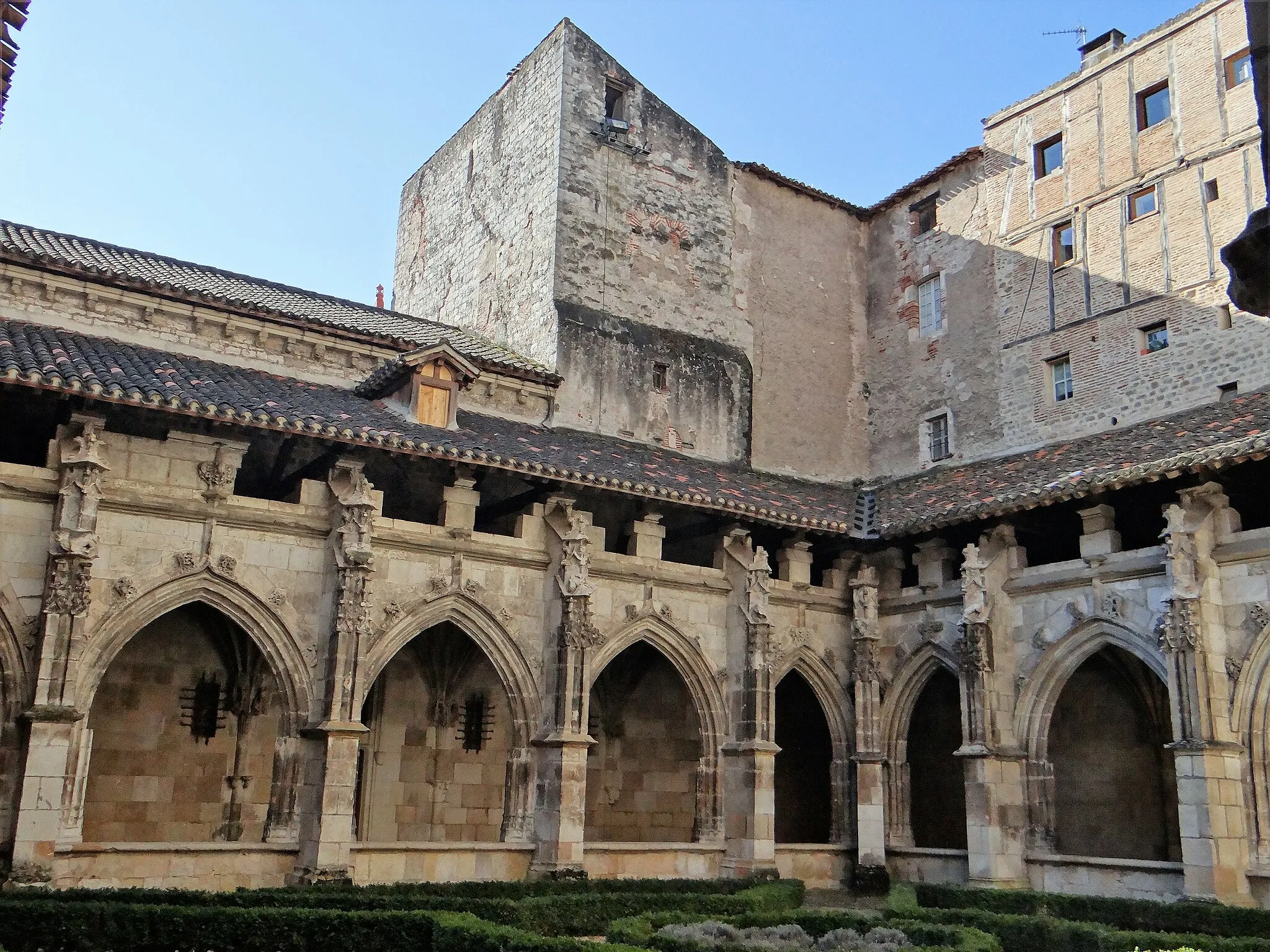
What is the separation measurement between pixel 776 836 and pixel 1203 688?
9.25m

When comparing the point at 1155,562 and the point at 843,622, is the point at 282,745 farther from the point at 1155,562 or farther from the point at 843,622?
the point at 1155,562

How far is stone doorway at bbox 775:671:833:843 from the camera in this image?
73.8 ft

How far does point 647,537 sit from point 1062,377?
9352 millimetres

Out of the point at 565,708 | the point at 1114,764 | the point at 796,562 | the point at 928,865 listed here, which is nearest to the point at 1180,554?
the point at 1114,764

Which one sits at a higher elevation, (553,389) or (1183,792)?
(553,389)

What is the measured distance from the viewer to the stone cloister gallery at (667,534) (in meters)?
15.2

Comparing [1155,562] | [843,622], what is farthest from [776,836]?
[1155,562]

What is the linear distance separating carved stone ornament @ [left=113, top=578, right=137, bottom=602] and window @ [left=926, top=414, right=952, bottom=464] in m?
16.3

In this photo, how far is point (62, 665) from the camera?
541 inches

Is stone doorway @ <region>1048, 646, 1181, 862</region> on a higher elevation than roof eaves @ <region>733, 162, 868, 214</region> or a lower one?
lower

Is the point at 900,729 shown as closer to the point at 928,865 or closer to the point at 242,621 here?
the point at 928,865

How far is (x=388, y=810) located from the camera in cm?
1894

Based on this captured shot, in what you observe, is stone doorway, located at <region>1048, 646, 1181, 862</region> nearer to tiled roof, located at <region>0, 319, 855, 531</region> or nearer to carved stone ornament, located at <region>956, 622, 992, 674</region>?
carved stone ornament, located at <region>956, 622, 992, 674</region>

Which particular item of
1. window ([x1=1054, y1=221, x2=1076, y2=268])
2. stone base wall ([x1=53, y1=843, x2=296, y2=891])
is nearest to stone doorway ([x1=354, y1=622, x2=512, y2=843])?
stone base wall ([x1=53, y1=843, x2=296, y2=891])
